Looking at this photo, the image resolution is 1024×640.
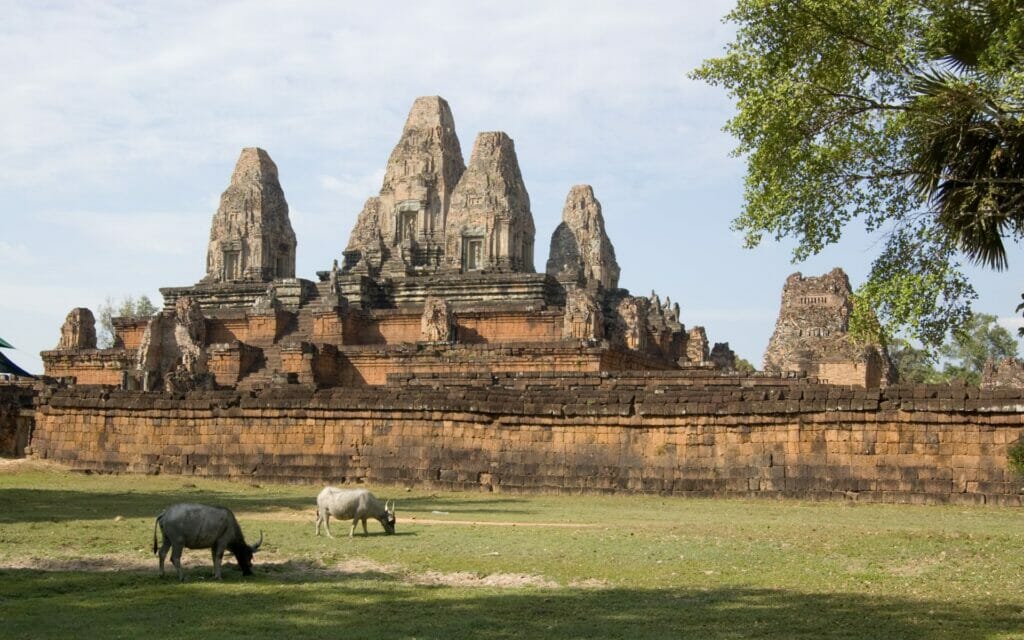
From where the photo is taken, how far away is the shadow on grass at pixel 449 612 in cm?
873

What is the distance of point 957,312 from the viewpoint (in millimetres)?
13180

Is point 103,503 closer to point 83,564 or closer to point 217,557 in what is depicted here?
point 83,564

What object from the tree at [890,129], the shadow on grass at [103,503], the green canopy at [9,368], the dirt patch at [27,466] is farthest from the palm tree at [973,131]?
the green canopy at [9,368]

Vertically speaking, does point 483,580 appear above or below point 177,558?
below

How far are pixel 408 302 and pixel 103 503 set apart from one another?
2555 centimetres

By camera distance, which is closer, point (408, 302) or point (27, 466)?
point (27, 466)

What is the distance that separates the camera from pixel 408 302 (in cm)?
4359

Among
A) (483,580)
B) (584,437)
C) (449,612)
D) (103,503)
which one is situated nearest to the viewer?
(449,612)

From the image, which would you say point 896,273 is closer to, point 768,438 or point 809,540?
point 809,540

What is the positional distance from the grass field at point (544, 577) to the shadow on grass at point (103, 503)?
0.16m

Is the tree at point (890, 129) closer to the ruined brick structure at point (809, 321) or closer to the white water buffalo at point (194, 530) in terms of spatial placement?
the white water buffalo at point (194, 530)

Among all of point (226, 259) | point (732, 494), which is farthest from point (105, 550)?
point (226, 259)

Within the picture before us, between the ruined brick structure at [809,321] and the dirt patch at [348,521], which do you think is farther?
the ruined brick structure at [809,321]

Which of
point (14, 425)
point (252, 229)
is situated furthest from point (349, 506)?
point (252, 229)
